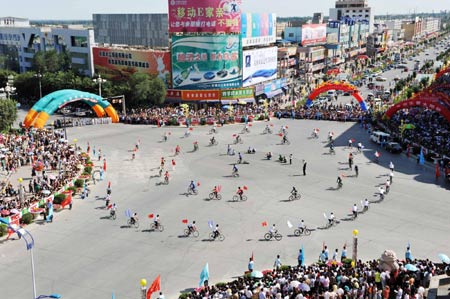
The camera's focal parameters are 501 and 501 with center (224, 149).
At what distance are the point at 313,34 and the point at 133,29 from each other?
3658cm

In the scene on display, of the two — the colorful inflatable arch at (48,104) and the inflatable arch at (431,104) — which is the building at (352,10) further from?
the colorful inflatable arch at (48,104)

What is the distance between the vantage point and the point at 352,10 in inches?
6924

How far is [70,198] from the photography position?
104ft

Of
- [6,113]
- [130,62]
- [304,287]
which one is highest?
[130,62]

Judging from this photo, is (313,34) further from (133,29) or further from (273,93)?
(133,29)

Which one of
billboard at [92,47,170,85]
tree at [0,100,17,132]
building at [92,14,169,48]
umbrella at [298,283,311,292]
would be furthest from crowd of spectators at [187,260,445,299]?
building at [92,14,169,48]

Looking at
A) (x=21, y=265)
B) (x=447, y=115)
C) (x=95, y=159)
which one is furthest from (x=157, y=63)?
(x=21, y=265)

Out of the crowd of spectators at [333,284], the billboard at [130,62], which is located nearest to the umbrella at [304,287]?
the crowd of spectators at [333,284]

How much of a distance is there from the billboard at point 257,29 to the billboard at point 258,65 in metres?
2.15

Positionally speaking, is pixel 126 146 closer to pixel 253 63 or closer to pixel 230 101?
pixel 230 101

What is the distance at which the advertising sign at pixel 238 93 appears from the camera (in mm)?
Answer: 65787

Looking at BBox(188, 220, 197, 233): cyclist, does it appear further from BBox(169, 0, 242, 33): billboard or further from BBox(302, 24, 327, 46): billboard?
BBox(302, 24, 327, 46): billboard

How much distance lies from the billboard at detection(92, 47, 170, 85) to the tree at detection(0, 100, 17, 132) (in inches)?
881

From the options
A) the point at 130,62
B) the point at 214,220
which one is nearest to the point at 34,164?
the point at 214,220
